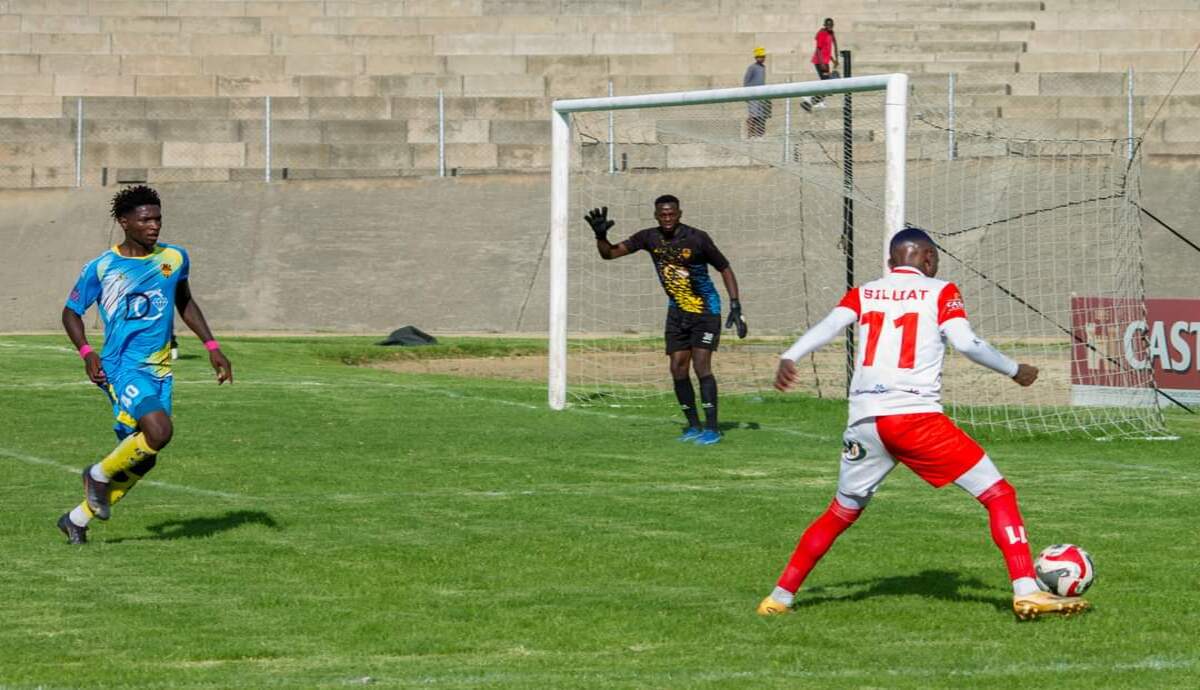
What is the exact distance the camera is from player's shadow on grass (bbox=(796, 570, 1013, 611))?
8.50 meters

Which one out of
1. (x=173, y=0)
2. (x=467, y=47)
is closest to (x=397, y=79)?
(x=467, y=47)

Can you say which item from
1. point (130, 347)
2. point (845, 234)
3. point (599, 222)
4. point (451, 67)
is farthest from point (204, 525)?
point (451, 67)

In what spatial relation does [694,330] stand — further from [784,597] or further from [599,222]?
[784,597]

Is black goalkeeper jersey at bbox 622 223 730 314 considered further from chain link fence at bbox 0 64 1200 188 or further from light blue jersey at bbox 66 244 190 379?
chain link fence at bbox 0 64 1200 188

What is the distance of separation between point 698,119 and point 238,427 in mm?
16442

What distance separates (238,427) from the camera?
16766mm

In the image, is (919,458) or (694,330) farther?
(694,330)

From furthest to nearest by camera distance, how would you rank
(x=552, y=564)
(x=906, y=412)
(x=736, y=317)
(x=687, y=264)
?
Answer: (x=687, y=264)
(x=736, y=317)
(x=552, y=564)
(x=906, y=412)

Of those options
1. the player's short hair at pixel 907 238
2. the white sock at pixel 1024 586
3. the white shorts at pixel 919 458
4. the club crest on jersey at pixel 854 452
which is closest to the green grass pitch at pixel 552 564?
the white sock at pixel 1024 586

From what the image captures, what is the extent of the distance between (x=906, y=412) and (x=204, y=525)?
4728 mm

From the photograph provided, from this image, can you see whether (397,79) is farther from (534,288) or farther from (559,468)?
(559,468)

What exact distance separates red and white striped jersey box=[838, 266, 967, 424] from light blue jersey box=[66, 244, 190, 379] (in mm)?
4075

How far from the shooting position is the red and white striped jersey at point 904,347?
8000 mm

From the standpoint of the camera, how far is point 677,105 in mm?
18422
